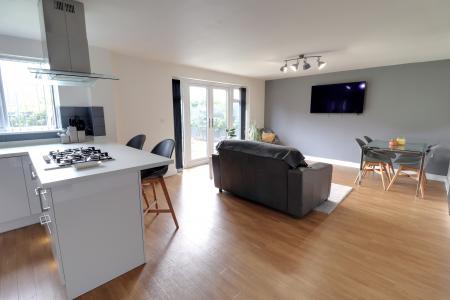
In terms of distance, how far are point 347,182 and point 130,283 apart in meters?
3.94

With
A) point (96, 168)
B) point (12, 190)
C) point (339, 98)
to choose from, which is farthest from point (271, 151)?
point (339, 98)

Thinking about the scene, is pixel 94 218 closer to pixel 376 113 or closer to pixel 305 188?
pixel 305 188

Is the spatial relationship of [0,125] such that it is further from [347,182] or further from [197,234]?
[347,182]

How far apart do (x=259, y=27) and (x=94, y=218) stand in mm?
2506

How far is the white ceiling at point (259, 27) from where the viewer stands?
2.00 m

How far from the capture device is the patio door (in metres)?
4.94

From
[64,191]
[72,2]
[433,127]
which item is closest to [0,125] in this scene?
[72,2]

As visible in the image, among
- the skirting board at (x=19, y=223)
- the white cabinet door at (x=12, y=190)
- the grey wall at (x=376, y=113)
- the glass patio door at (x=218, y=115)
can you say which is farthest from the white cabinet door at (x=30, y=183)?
the grey wall at (x=376, y=113)

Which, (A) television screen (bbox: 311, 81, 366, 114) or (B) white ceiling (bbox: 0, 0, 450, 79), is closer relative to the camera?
(B) white ceiling (bbox: 0, 0, 450, 79)

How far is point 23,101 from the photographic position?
115 inches

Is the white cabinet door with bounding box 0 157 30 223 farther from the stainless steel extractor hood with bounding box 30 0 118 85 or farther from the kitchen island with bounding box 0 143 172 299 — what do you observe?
the stainless steel extractor hood with bounding box 30 0 118 85

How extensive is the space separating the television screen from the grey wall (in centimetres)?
13

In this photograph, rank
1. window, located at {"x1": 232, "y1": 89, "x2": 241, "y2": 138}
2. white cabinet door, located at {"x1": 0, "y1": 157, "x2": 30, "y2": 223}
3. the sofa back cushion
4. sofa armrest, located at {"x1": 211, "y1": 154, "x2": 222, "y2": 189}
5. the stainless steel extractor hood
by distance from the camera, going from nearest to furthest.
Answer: the stainless steel extractor hood < white cabinet door, located at {"x1": 0, "y1": 157, "x2": 30, "y2": 223} < the sofa back cushion < sofa armrest, located at {"x1": 211, "y1": 154, "x2": 222, "y2": 189} < window, located at {"x1": 232, "y1": 89, "x2": 241, "y2": 138}

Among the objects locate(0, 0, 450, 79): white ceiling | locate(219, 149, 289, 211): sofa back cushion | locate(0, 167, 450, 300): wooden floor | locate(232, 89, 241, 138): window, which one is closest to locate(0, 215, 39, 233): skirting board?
locate(0, 167, 450, 300): wooden floor
